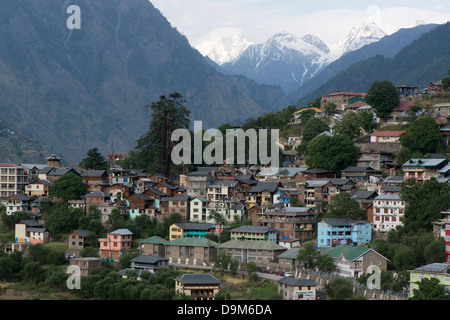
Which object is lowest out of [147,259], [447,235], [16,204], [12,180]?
[147,259]

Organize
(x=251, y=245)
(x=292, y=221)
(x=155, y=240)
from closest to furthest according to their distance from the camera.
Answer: (x=251, y=245) < (x=155, y=240) < (x=292, y=221)

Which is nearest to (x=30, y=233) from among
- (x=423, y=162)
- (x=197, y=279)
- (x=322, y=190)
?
(x=197, y=279)

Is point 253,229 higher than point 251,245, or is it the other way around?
point 253,229

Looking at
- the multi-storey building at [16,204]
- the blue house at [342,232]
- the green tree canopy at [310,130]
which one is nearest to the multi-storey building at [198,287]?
the blue house at [342,232]

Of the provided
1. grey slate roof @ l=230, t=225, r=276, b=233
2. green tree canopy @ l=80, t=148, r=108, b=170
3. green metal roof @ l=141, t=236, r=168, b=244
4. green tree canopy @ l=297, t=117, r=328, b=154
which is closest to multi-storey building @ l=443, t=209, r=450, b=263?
grey slate roof @ l=230, t=225, r=276, b=233

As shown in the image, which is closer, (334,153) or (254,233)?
(254,233)

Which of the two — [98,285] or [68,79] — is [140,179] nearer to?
[98,285]

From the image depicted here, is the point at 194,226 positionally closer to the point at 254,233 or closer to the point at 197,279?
the point at 254,233

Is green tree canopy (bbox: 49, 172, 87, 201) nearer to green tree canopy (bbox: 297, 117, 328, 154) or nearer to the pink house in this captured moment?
the pink house
